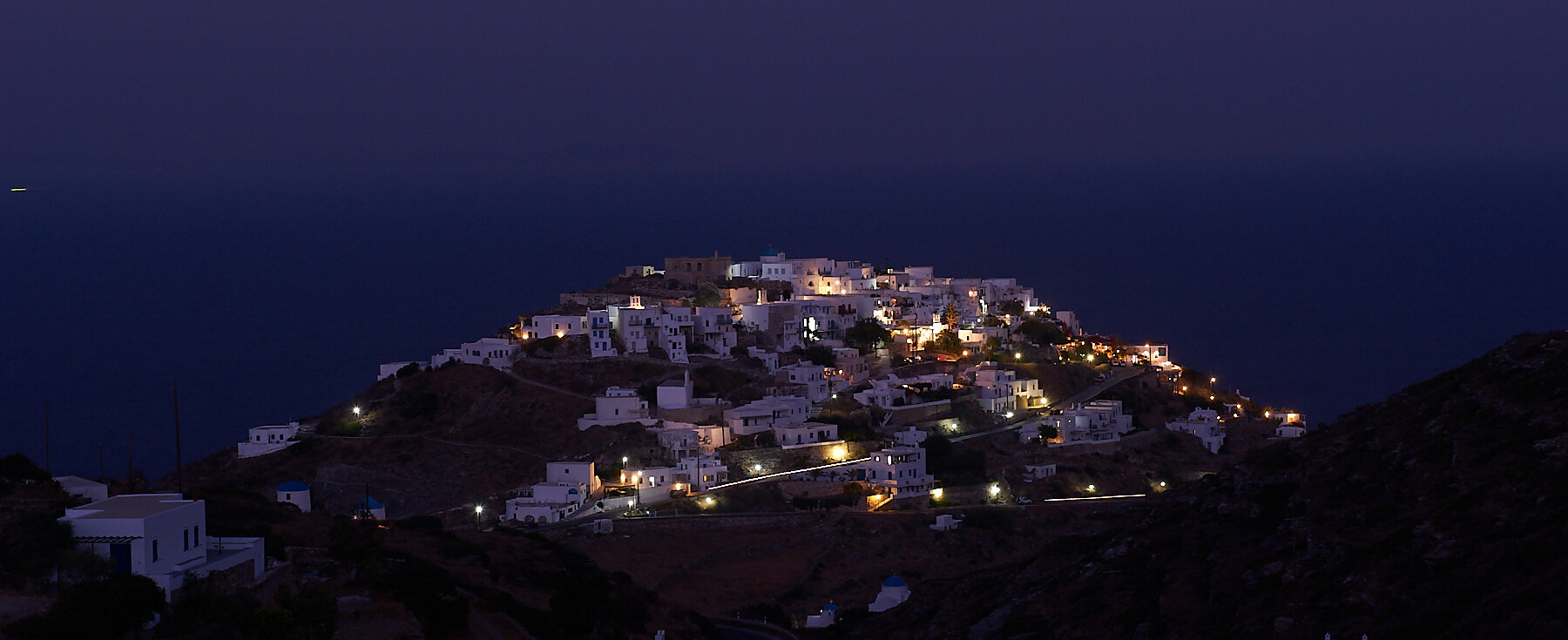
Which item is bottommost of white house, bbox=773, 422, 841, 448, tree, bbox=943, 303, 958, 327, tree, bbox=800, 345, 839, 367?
white house, bbox=773, 422, 841, 448

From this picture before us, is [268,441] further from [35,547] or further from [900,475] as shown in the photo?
[35,547]

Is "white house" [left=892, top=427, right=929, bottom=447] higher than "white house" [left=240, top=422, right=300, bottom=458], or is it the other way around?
"white house" [left=240, top=422, right=300, bottom=458]

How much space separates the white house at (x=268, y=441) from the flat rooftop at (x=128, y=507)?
25738 mm

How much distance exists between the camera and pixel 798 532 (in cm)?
3797

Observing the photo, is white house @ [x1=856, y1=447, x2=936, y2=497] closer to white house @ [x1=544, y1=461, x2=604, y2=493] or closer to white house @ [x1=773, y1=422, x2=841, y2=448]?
white house @ [x1=773, y1=422, x2=841, y2=448]

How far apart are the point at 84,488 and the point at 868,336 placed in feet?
95.3

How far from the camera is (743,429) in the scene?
42500 millimetres

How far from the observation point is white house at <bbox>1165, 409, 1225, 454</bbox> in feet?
156

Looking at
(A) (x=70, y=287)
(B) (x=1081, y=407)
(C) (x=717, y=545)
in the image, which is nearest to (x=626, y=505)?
(C) (x=717, y=545)

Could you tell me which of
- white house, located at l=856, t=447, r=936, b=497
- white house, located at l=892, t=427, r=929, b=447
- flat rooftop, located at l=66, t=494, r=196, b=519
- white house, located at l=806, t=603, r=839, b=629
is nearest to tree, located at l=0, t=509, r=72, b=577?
flat rooftop, located at l=66, t=494, r=196, b=519

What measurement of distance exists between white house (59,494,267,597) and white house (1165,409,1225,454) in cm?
3172

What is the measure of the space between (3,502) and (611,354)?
26.5 metres

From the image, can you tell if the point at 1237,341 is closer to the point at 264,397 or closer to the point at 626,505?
the point at 264,397

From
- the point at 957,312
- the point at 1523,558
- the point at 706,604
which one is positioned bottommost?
the point at 706,604
